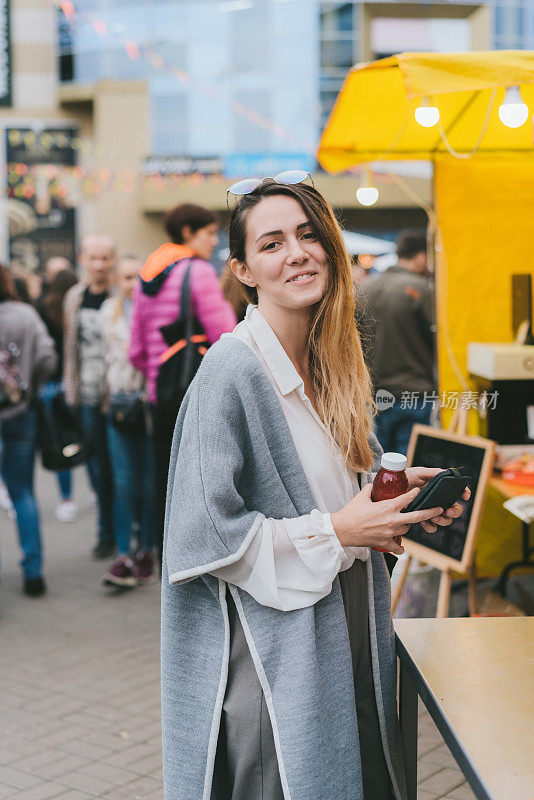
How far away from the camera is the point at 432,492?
1854mm

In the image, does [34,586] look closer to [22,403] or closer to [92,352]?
[22,403]

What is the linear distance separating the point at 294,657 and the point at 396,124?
12.0 ft

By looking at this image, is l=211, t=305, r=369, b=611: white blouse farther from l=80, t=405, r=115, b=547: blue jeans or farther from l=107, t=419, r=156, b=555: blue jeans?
l=80, t=405, r=115, b=547: blue jeans

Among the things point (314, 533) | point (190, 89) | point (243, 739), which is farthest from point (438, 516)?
point (190, 89)

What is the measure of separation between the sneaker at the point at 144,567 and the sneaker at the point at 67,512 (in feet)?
6.32

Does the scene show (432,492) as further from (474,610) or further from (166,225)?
(166,225)

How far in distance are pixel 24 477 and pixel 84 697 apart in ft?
5.67

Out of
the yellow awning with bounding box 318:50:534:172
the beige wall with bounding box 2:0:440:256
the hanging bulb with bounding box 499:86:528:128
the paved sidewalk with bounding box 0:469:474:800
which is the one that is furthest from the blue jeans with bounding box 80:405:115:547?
the beige wall with bounding box 2:0:440:256

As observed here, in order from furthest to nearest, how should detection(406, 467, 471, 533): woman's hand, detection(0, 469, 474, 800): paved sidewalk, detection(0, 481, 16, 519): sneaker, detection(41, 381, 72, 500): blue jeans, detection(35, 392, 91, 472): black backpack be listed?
1. detection(0, 481, 16, 519): sneaker
2. detection(41, 381, 72, 500): blue jeans
3. detection(35, 392, 91, 472): black backpack
4. detection(0, 469, 474, 800): paved sidewalk
5. detection(406, 467, 471, 533): woman's hand

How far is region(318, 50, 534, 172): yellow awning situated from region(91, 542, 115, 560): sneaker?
3070mm

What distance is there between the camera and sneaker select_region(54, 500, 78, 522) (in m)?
7.63

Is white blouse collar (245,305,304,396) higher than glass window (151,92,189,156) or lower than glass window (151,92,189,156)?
lower

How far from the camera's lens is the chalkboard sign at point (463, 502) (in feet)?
14.4

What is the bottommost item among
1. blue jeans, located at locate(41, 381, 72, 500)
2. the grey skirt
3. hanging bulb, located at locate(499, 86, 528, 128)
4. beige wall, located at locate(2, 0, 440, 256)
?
blue jeans, located at locate(41, 381, 72, 500)
